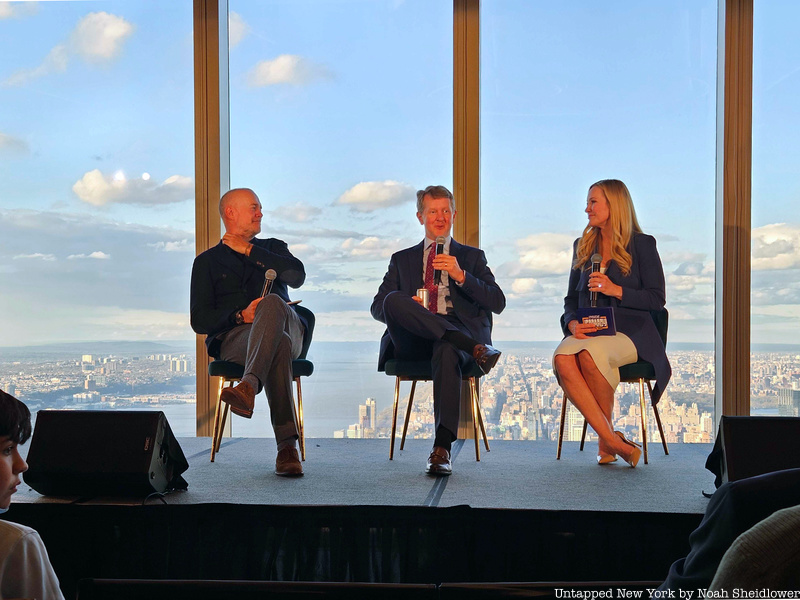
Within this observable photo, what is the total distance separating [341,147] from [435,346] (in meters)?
1.77

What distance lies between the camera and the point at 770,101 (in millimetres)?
4320

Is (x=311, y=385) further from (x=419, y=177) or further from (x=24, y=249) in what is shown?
(x=24, y=249)

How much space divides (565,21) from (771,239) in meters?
1.67

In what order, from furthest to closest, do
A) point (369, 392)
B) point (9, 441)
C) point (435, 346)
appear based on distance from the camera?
1. point (369, 392)
2. point (435, 346)
3. point (9, 441)

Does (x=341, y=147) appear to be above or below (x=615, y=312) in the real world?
above

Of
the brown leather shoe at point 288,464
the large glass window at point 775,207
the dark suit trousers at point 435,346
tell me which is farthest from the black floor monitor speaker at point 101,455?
the large glass window at point 775,207

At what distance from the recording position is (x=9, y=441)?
1461 millimetres

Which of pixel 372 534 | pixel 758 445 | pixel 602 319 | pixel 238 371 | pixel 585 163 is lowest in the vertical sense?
pixel 372 534

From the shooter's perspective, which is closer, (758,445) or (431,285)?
(758,445)

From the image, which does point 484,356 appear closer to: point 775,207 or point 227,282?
point 227,282

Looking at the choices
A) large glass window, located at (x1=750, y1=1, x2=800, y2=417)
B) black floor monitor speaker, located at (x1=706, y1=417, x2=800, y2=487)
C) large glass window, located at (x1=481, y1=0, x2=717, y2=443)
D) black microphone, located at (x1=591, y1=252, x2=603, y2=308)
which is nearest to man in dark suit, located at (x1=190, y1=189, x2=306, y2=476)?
black microphone, located at (x1=591, y1=252, x2=603, y2=308)

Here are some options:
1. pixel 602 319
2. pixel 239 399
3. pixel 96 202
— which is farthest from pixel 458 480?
pixel 96 202

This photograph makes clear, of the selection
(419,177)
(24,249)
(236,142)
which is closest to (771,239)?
(419,177)

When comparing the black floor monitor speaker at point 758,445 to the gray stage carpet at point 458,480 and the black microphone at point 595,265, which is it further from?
the black microphone at point 595,265
